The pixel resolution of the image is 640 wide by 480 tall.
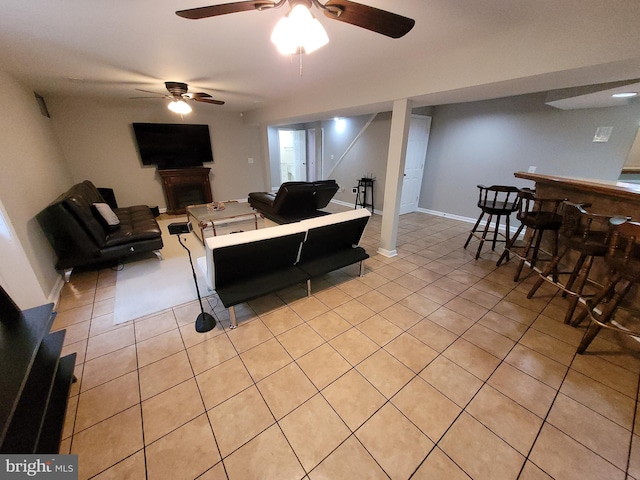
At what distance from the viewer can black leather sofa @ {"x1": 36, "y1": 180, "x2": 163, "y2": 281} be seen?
2.62 metres

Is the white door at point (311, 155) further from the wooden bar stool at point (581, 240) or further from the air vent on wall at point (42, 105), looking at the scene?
the wooden bar stool at point (581, 240)

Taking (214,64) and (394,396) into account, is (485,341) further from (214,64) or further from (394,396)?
(214,64)

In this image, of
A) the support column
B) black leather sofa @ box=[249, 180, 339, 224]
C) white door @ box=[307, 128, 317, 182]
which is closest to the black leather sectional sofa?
the support column

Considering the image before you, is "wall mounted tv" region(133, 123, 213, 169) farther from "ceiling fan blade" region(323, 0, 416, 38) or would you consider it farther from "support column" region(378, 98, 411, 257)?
"ceiling fan blade" region(323, 0, 416, 38)

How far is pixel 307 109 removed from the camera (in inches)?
164

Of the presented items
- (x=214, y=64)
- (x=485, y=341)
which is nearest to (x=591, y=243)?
(x=485, y=341)

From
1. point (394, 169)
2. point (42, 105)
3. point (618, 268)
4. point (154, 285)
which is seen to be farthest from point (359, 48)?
point (42, 105)

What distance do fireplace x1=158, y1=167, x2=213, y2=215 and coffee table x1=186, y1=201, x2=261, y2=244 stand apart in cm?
170

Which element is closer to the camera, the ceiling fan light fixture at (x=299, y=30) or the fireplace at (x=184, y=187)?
the ceiling fan light fixture at (x=299, y=30)

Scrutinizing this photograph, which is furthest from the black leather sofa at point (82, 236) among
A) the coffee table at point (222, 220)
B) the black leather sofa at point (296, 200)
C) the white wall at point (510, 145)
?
the white wall at point (510, 145)

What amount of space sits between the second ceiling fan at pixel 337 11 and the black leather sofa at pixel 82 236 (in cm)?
265

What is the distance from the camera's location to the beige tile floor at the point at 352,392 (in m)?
1.22

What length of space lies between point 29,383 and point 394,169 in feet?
11.7

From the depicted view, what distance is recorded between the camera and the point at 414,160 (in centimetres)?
521
